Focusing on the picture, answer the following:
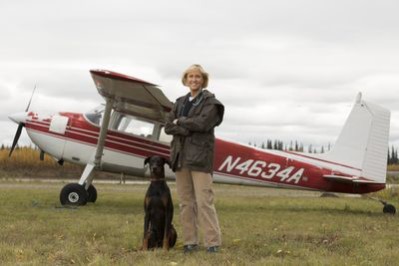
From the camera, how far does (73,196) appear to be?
37.7 ft

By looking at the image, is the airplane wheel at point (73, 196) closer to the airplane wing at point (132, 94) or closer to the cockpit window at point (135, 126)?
the cockpit window at point (135, 126)

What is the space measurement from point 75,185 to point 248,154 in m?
3.97

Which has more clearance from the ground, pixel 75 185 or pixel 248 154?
pixel 248 154

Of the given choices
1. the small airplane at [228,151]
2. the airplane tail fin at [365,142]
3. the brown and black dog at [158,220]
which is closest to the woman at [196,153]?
the brown and black dog at [158,220]

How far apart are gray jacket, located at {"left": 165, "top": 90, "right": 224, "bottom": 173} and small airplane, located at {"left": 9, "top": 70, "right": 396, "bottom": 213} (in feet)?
20.0

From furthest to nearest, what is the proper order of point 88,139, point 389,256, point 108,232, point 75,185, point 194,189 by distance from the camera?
point 88,139
point 75,185
point 108,232
point 194,189
point 389,256

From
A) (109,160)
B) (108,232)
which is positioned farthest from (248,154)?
(108,232)

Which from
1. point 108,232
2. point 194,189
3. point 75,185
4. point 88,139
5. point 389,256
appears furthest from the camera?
point 88,139

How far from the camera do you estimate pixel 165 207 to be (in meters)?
5.75

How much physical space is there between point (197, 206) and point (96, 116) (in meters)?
7.19

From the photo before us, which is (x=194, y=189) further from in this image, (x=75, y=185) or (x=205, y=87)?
(x=75, y=185)

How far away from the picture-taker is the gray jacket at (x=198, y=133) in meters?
5.59

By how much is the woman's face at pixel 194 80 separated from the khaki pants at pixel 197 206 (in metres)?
0.91

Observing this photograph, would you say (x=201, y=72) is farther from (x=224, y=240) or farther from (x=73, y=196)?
(x=73, y=196)
